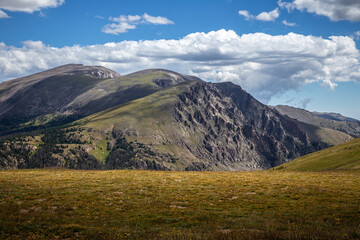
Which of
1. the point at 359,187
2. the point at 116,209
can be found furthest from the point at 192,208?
the point at 359,187

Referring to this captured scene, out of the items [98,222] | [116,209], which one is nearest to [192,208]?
[116,209]

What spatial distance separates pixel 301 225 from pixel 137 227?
1295cm

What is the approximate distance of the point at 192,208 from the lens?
29.7m

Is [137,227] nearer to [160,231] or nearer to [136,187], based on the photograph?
[160,231]

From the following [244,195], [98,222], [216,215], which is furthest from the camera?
[244,195]

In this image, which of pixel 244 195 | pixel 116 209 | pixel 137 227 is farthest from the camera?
pixel 244 195

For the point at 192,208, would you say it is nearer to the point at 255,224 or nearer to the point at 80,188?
the point at 255,224

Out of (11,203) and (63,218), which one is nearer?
(63,218)

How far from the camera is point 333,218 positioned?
80.4 feet

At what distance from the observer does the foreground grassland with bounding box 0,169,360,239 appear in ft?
68.0

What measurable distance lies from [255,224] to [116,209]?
1412 centimetres

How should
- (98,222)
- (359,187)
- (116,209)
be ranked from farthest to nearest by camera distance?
(359,187)
(116,209)
(98,222)

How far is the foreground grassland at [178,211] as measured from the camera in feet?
68.0

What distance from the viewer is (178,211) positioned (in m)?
28.3
